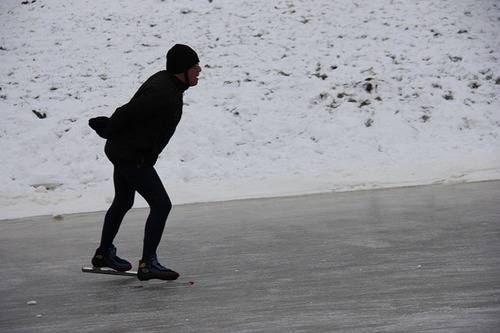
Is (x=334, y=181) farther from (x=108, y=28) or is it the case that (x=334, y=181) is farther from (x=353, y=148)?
(x=108, y=28)

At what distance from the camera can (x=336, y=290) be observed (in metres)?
6.13

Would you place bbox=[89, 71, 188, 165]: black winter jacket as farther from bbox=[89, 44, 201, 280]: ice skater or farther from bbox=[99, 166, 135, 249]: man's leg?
bbox=[99, 166, 135, 249]: man's leg

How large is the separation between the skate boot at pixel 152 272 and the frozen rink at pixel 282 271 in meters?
0.07

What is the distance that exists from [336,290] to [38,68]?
1539 cm

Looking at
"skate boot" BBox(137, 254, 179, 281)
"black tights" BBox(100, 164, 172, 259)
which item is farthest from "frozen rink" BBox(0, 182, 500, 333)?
"black tights" BBox(100, 164, 172, 259)

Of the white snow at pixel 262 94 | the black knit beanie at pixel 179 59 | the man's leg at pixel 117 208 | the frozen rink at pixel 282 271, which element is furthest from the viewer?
the white snow at pixel 262 94

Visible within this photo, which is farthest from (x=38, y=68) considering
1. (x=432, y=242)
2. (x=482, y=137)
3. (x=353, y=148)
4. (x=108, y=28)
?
(x=432, y=242)

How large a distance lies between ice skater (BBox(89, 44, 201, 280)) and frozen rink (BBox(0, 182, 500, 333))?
413 mm

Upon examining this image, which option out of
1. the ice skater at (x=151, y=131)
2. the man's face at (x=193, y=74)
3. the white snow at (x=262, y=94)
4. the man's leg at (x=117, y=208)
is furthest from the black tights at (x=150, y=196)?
the white snow at (x=262, y=94)

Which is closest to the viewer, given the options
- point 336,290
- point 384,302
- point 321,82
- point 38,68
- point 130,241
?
point 384,302

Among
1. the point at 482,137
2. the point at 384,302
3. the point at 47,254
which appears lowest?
the point at 482,137

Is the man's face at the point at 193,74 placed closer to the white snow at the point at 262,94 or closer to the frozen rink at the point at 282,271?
the frozen rink at the point at 282,271

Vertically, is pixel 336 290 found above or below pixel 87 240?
above

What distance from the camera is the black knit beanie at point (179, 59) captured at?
683 cm
